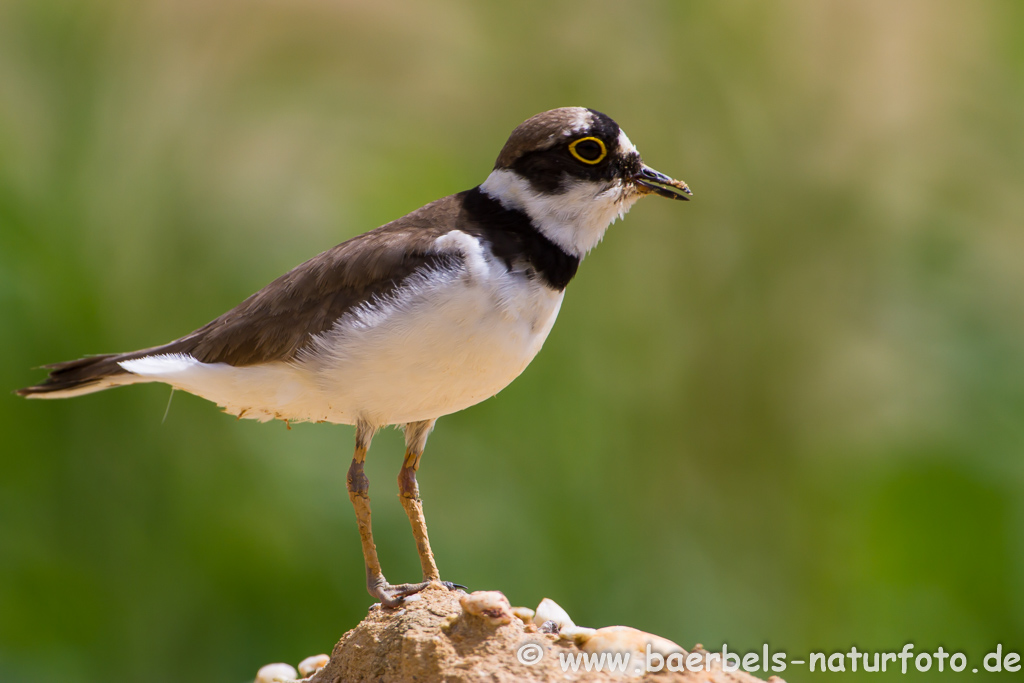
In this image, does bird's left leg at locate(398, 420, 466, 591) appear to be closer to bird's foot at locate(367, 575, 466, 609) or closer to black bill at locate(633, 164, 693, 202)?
bird's foot at locate(367, 575, 466, 609)

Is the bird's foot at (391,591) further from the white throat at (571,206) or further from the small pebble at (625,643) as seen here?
the white throat at (571,206)

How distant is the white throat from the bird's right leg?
797 mm

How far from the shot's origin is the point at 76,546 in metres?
4.52

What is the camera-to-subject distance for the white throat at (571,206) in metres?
2.51

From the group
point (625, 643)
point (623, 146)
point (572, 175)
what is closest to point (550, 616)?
point (625, 643)

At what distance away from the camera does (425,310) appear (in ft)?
7.63

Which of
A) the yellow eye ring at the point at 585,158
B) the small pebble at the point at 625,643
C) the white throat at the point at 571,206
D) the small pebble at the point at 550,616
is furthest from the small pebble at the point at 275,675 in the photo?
the yellow eye ring at the point at 585,158

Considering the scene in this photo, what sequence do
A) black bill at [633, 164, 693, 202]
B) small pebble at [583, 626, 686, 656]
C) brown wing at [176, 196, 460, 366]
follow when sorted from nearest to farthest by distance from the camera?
small pebble at [583, 626, 686, 656]
brown wing at [176, 196, 460, 366]
black bill at [633, 164, 693, 202]

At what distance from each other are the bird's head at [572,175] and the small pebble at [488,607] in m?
1.04

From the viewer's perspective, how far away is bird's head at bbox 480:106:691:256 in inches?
98.6

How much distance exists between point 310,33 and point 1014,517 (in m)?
5.20

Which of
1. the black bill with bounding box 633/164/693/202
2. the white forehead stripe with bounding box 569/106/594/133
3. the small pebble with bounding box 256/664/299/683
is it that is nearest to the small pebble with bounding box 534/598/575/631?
the small pebble with bounding box 256/664/299/683

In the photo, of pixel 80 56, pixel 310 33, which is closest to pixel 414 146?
pixel 310 33

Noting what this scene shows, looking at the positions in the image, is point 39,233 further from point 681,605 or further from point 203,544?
point 681,605
